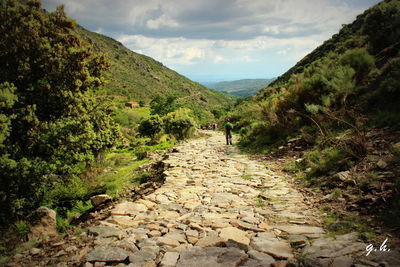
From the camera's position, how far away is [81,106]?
9.20m

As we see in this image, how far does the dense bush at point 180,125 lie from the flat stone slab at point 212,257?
17803mm

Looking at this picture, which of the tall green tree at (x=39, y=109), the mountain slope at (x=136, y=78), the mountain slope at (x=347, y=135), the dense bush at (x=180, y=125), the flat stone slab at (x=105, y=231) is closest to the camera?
the flat stone slab at (x=105, y=231)

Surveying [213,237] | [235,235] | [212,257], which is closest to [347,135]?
[235,235]

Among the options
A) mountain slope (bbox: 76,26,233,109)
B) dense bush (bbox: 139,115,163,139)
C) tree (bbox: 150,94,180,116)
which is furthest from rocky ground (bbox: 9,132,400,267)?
mountain slope (bbox: 76,26,233,109)

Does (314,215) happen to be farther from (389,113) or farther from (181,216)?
(389,113)

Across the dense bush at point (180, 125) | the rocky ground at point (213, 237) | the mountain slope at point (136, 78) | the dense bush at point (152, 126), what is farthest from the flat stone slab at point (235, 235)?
the mountain slope at point (136, 78)

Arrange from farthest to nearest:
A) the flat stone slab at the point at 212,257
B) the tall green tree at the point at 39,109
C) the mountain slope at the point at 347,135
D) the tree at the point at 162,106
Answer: the tree at the point at 162,106 < the tall green tree at the point at 39,109 < the mountain slope at the point at 347,135 < the flat stone slab at the point at 212,257

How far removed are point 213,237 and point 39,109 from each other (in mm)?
8601

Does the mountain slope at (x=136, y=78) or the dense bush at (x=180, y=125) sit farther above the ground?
the mountain slope at (x=136, y=78)

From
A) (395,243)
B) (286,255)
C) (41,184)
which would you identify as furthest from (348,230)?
(41,184)

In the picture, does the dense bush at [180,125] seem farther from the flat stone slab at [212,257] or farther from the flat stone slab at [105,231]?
the flat stone slab at [212,257]

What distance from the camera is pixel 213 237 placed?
3381 mm

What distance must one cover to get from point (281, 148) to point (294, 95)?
10.8 ft

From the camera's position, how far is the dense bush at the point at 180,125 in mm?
20672
